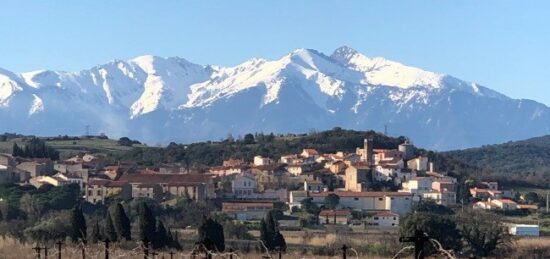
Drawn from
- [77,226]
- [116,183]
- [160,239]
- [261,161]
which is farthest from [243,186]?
[160,239]

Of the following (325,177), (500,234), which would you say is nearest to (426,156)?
(325,177)

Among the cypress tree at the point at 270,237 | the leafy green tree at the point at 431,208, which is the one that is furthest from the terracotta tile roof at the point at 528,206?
the cypress tree at the point at 270,237

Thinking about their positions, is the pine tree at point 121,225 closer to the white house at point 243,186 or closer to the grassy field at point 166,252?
the grassy field at point 166,252

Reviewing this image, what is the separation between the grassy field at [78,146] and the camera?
85125 millimetres

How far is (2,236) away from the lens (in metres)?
39.2

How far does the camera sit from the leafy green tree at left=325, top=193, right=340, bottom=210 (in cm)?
5723

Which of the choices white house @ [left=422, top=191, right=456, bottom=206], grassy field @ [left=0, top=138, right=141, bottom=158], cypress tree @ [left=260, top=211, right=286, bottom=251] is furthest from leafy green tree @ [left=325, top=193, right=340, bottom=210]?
grassy field @ [left=0, top=138, right=141, bottom=158]

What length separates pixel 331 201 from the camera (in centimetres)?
5756

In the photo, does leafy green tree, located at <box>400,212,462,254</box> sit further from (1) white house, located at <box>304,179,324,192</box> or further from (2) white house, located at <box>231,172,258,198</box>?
(1) white house, located at <box>304,179,324,192</box>

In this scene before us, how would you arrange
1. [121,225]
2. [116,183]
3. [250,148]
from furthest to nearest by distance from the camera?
[250,148]
[116,183]
[121,225]

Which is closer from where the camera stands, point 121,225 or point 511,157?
point 121,225

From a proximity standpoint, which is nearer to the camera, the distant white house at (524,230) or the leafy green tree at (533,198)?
the distant white house at (524,230)

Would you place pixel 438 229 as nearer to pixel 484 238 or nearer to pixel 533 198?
pixel 484 238

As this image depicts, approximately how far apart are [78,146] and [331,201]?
38297 millimetres
